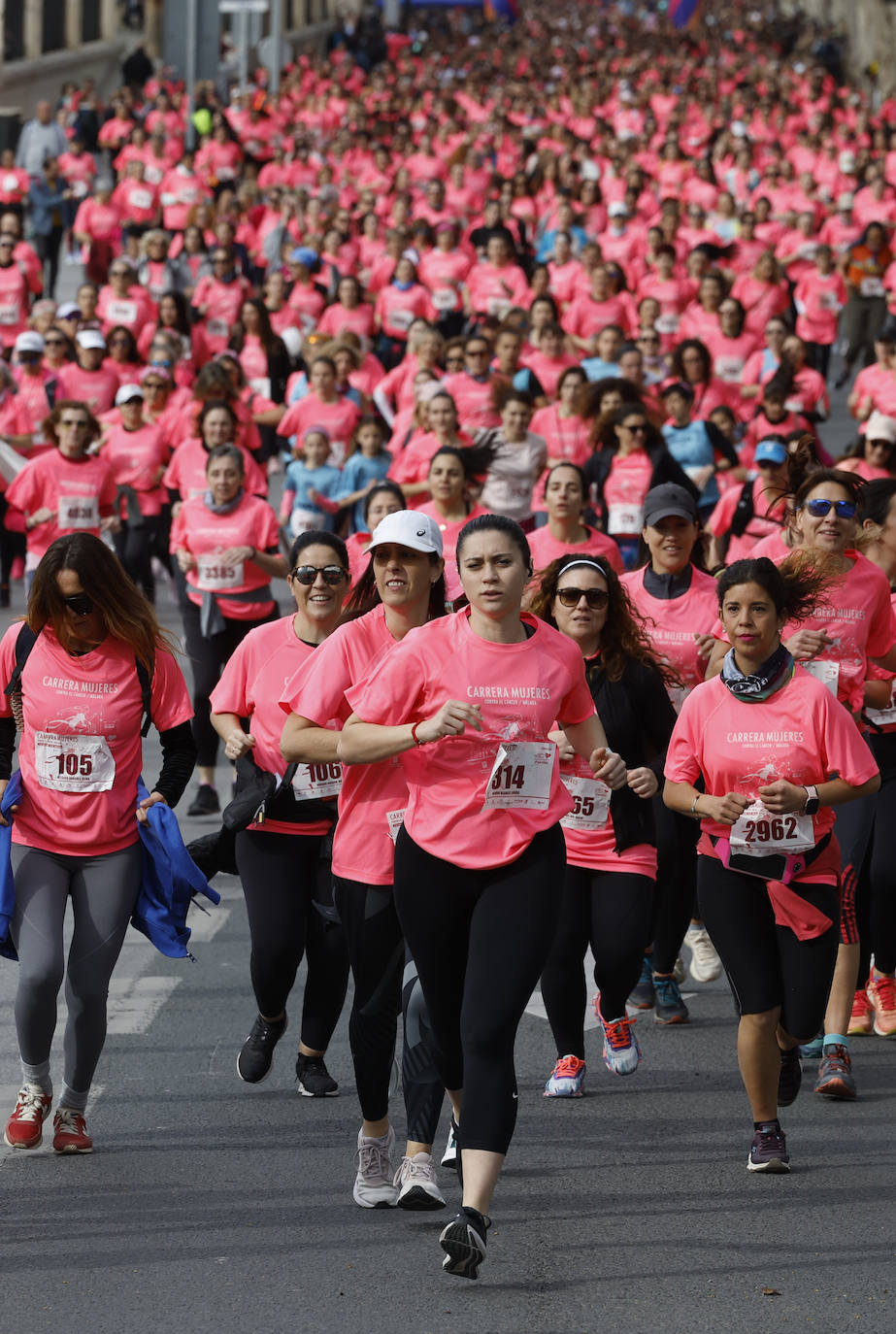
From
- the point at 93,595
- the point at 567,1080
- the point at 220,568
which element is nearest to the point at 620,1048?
the point at 567,1080

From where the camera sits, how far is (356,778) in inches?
236

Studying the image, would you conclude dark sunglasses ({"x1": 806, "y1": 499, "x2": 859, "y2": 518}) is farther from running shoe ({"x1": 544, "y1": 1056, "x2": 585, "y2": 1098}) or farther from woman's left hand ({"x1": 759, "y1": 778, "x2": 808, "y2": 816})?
running shoe ({"x1": 544, "y1": 1056, "x2": 585, "y2": 1098})

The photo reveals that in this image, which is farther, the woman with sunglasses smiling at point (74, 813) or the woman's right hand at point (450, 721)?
the woman with sunglasses smiling at point (74, 813)

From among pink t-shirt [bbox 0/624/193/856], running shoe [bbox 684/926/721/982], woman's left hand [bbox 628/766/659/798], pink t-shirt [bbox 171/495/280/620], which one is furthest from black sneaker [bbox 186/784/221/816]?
woman's left hand [bbox 628/766/659/798]

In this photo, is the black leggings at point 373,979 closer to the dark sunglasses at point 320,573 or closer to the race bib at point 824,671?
the dark sunglasses at point 320,573

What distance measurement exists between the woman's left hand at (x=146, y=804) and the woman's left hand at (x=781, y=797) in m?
1.63

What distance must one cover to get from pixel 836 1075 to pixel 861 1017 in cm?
82

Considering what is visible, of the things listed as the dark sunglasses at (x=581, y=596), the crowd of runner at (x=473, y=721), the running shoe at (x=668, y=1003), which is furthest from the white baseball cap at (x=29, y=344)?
the dark sunglasses at (x=581, y=596)

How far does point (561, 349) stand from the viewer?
647 inches

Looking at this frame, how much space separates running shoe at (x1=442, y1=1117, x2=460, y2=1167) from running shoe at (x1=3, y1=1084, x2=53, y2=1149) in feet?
3.59

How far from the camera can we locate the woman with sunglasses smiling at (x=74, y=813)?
6.34m

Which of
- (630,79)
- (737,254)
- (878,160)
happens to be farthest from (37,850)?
(630,79)

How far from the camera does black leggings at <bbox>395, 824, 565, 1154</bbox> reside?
5.44 meters

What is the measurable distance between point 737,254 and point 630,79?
873 inches
